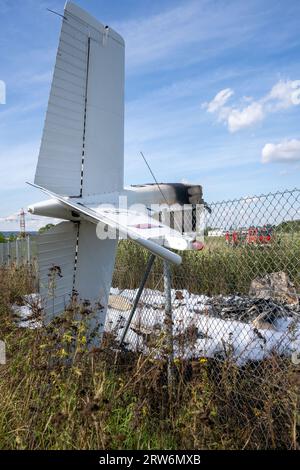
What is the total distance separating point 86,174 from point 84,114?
2.07 ft

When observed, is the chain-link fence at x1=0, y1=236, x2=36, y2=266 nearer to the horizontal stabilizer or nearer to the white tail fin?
the white tail fin

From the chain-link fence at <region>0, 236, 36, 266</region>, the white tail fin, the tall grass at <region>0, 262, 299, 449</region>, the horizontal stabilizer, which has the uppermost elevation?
the white tail fin

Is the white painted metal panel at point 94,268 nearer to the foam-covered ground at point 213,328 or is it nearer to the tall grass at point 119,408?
the foam-covered ground at point 213,328

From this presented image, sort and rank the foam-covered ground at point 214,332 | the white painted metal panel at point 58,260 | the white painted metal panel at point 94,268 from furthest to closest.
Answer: the white painted metal panel at point 94,268
the white painted metal panel at point 58,260
the foam-covered ground at point 214,332

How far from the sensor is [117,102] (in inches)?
192

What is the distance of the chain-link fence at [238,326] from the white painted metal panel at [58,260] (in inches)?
27.3

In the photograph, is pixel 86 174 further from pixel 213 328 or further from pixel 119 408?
pixel 213 328

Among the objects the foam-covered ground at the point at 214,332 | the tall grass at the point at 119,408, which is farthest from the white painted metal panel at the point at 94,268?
the tall grass at the point at 119,408

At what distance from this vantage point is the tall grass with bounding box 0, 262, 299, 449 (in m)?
2.63

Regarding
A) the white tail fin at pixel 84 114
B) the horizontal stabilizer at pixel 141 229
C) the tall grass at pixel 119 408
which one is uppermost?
Result: the white tail fin at pixel 84 114

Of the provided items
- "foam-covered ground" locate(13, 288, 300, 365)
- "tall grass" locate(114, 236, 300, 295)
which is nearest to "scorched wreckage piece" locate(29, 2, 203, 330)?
"foam-covered ground" locate(13, 288, 300, 365)

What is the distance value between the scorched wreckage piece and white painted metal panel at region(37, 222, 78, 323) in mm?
10

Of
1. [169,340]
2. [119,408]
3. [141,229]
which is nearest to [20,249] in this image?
[169,340]

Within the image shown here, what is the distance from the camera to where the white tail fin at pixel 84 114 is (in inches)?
161
